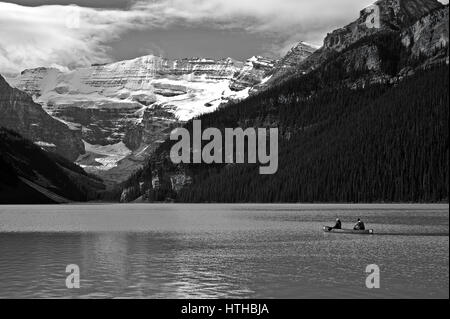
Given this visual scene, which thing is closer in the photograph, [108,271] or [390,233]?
[108,271]

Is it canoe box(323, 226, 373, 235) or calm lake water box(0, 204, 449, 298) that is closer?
calm lake water box(0, 204, 449, 298)

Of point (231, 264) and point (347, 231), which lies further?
point (347, 231)

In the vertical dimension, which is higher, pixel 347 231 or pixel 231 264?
pixel 347 231

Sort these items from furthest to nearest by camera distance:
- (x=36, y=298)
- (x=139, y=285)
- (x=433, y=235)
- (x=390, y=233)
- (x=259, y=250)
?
(x=390, y=233) < (x=433, y=235) < (x=259, y=250) < (x=139, y=285) < (x=36, y=298)

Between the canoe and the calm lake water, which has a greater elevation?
the canoe

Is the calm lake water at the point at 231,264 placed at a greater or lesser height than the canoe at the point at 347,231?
lesser

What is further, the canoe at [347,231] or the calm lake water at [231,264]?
the canoe at [347,231]

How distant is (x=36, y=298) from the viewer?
4778cm
